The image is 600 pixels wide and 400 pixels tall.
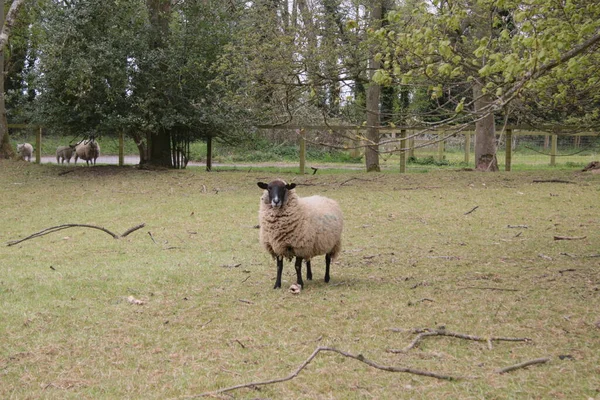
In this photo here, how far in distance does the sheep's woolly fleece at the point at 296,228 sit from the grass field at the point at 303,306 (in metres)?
0.52

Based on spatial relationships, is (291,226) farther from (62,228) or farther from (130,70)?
(130,70)

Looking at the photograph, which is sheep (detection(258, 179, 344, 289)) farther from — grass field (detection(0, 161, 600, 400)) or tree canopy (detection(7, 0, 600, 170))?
tree canopy (detection(7, 0, 600, 170))

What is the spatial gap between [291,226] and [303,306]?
3.69 feet

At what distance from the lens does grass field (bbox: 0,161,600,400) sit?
16.5ft

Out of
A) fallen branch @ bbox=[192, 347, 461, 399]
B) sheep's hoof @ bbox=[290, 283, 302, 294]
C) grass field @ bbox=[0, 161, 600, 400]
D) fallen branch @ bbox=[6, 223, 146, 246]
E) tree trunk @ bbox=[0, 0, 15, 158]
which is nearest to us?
fallen branch @ bbox=[192, 347, 461, 399]

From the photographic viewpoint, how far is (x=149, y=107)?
777 inches

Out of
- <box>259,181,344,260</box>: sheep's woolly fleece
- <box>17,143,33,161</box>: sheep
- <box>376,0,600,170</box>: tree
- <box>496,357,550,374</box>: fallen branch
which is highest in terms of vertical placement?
<box>376,0,600,170</box>: tree

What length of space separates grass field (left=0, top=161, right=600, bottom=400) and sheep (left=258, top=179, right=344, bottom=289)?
50cm

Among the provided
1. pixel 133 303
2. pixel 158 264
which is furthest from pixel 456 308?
pixel 158 264

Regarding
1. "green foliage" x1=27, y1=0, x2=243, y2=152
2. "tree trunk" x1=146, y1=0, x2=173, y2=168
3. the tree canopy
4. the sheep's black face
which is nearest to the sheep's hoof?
the sheep's black face

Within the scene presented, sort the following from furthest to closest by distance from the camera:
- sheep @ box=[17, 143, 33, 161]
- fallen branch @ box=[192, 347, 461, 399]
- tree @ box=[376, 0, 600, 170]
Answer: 1. sheep @ box=[17, 143, 33, 161]
2. tree @ box=[376, 0, 600, 170]
3. fallen branch @ box=[192, 347, 461, 399]

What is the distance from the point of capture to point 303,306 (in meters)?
7.03

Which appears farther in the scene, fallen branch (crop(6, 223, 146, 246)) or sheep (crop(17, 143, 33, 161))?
sheep (crop(17, 143, 33, 161))

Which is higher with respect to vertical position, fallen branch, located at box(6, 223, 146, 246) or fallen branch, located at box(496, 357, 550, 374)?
fallen branch, located at box(6, 223, 146, 246)
